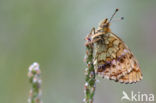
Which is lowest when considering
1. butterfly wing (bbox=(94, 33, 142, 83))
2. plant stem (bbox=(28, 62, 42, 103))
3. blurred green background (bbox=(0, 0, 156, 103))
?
plant stem (bbox=(28, 62, 42, 103))

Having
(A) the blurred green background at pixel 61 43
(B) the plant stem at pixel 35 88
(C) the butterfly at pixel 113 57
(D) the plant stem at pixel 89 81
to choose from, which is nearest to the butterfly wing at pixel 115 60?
(C) the butterfly at pixel 113 57

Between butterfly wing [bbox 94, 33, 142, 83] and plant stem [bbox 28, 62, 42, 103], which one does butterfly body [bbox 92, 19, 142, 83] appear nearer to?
butterfly wing [bbox 94, 33, 142, 83]

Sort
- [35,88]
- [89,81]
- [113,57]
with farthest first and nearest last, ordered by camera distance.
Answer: [113,57]
[89,81]
[35,88]

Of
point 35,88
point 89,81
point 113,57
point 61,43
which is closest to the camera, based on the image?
point 35,88

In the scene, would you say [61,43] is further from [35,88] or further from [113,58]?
[35,88]

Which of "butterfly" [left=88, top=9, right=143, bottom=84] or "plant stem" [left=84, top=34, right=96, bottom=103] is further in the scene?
"butterfly" [left=88, top=9, right=143, bottom=84]

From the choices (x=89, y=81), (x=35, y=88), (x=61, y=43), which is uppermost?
(x=61, y=43)

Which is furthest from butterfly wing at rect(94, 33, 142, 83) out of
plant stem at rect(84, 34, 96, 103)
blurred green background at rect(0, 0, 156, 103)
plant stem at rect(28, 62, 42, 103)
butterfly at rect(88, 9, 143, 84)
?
blurred green background at rect(0, 0, 156, 103)

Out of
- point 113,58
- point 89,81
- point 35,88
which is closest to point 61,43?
point 113,58
